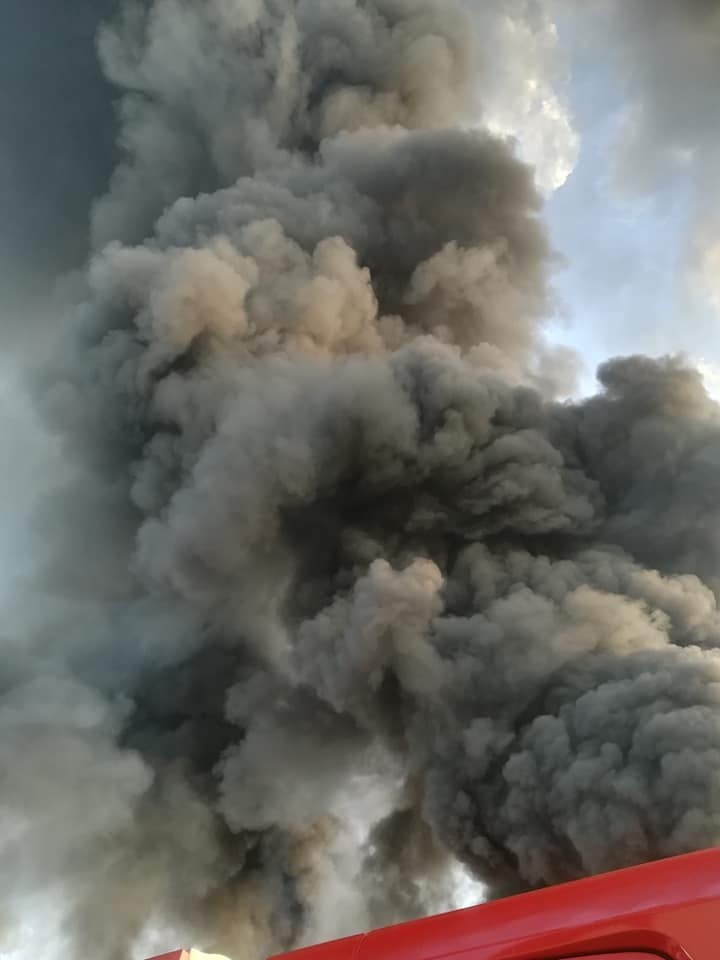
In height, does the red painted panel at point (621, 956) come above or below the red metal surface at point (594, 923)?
below

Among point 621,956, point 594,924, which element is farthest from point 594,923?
Answer: point 621,956

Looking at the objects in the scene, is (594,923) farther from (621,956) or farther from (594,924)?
(621,956)

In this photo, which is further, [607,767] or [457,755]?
[457,755]

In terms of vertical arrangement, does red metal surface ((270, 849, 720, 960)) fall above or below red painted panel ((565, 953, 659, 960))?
above

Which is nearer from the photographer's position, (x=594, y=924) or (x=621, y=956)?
(x=621, y=956)

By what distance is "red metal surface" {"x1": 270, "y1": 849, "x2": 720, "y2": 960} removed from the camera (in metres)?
2.12

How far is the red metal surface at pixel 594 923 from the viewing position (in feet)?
6.94

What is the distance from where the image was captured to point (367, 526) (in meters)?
30.6

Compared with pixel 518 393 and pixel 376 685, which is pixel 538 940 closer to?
pixel 376 685

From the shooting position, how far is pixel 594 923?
7.49ft

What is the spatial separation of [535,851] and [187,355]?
76.0ft

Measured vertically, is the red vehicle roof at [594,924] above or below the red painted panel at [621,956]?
above

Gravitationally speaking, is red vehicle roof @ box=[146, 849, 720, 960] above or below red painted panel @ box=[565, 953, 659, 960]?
above

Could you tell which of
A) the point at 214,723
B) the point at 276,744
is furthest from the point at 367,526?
the point at 214,723
